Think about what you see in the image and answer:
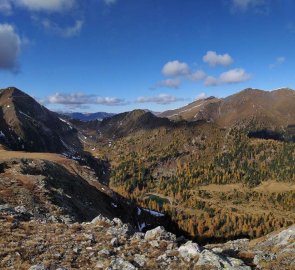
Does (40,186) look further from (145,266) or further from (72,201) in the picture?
(145,266)

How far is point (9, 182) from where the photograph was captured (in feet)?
217

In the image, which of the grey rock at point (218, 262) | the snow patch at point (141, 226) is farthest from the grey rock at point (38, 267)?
the snow patch at point (141, 226)

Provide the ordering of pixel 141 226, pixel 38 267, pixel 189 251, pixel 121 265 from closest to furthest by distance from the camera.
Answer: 1. pixel 38 267
2. pixel 121 265
3. pixel 189 251
4. pixel 141 226

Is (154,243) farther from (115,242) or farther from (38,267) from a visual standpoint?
(38,267)

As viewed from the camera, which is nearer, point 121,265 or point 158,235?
point 121,265

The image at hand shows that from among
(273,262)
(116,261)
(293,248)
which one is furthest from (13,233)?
(293,248)

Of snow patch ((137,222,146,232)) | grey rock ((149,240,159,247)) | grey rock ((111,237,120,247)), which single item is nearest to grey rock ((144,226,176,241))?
grey rock ((149,240,159,247))

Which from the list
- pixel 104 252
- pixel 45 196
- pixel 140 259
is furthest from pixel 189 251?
pixel 45 196

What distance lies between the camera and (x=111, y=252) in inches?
1078

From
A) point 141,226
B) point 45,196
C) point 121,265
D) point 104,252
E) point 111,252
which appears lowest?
point 141,226

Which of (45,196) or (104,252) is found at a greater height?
(104,252)

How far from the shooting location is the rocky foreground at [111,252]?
25.1 m

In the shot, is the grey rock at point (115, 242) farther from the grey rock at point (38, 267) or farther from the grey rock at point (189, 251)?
the grey rock at point (38, 267)

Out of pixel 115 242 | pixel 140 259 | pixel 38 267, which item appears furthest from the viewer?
pixel 115 242
